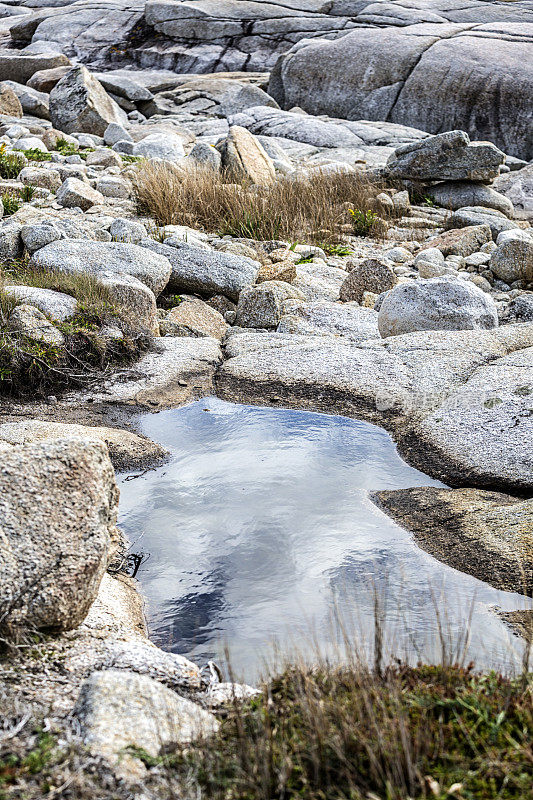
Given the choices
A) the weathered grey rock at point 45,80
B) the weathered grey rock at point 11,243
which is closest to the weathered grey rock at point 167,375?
the weathered grey rock at point 11,243

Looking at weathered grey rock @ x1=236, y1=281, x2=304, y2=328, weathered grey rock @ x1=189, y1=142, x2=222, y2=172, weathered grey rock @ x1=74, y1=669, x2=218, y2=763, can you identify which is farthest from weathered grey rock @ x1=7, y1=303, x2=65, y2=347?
weathered grey rock @ x1=189, y1=142, x2=222, y2=172

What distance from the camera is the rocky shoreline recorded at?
A: 9.09ft

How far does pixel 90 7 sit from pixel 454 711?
3428 cm

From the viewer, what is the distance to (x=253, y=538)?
4.10m

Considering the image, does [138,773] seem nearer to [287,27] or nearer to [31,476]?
[31,476]

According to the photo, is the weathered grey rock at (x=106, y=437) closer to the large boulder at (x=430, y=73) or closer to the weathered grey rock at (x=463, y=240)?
the weathered grey rock at (x=463, y=240)

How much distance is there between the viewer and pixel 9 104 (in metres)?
17.8

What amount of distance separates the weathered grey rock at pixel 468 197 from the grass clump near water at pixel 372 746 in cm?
1217

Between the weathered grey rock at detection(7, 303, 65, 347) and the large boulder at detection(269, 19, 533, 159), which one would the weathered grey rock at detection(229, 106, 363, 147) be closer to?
the large boulder at detection(269, 19, 533, 159)

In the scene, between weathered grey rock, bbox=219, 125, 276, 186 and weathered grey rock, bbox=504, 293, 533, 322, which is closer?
weathered grey rock, bbox=504, 293, 533, 322

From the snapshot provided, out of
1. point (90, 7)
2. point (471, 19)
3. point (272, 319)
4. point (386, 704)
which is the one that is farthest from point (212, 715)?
point (90, 7)

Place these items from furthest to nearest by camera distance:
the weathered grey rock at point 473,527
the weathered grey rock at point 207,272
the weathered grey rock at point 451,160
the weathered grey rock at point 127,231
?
the weathered grey rock at point 451,160 → the weathered grey rock at point 127,231 → the weathered grey rock at point 207,272 → the weathered grey rock at point 473,527

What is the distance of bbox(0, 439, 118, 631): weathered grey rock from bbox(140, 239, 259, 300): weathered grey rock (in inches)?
195

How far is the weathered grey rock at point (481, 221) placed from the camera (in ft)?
38.3
